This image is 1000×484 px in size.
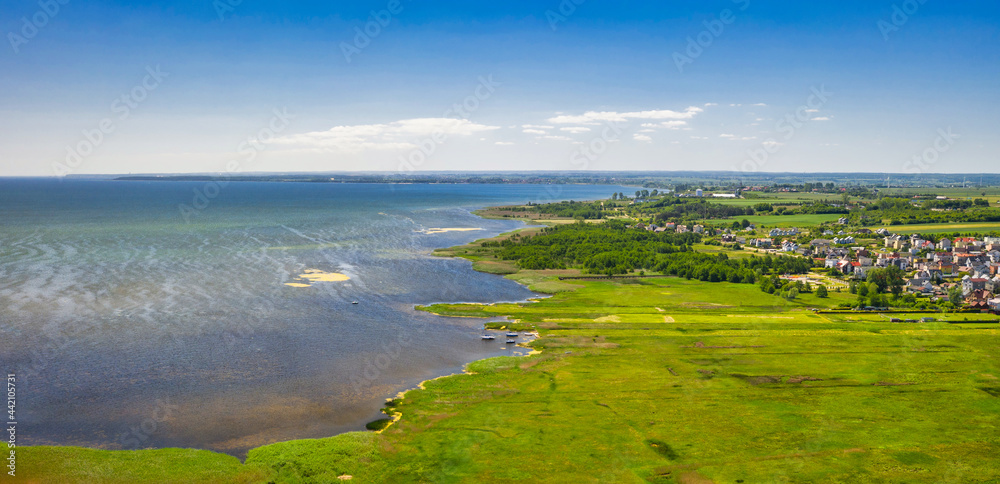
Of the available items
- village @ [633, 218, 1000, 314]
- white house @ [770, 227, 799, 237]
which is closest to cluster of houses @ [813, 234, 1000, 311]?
village @ [633, 218, 1000, 314]

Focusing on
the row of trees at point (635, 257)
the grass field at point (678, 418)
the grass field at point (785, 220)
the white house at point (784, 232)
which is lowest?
the grass field at point (678, 418)

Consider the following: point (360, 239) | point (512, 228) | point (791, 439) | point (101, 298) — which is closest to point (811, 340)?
point (791, 439)

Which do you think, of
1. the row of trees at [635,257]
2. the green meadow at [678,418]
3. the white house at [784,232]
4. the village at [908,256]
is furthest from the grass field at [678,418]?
the white house at [784,232]

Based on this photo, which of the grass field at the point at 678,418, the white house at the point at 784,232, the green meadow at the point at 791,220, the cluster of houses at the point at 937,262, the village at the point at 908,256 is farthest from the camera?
the green meadow at the point at 791,220

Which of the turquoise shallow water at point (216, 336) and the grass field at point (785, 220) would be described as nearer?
the turquoise shallow water at point (216, 336)

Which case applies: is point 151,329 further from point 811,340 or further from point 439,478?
point 811,340

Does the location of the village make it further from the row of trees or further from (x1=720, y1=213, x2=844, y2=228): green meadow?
(x1=720, y1=213, x2=844, y2=228): green meadow

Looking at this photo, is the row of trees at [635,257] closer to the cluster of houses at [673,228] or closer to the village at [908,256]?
the village at [908,256]

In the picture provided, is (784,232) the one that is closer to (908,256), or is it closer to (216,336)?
(908,256)
